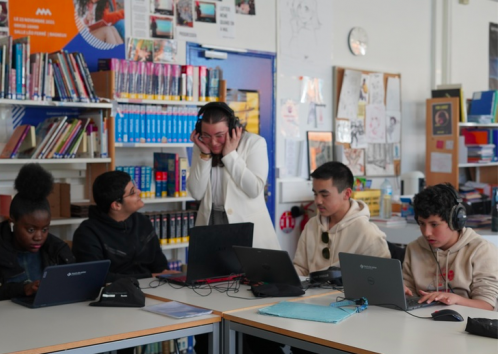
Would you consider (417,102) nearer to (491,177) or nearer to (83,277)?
(491,177)

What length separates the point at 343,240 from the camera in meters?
3.34

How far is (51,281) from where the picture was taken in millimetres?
2705

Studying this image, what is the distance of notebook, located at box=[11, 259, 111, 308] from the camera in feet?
8.87

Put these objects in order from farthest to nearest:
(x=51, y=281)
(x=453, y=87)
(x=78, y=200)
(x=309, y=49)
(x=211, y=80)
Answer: (x=453, y=87) < (x=309, y=49) < (x=211, y=80) < (x=78, y=200) < (x=51, y=281)

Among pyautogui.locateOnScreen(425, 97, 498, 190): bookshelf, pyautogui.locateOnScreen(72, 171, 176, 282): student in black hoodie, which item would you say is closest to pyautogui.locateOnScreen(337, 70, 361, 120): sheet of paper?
pyautogui.locateOnScreen(425, 97, 498, 190): bookshelf

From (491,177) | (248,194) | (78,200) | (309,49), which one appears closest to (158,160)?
(78,200)

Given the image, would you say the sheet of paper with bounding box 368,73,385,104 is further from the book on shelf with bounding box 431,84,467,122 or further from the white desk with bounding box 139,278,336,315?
the white desk with bounding box 139,278,336,315

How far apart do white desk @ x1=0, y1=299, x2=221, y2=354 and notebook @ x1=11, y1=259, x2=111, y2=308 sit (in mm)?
37

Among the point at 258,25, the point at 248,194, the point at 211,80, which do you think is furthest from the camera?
the point at 258,25

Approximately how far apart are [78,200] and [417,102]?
12.2ft

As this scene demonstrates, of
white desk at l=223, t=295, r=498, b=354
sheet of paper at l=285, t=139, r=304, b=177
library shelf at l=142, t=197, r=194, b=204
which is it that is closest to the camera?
white desk at l=223, t=295, r=498, b=354

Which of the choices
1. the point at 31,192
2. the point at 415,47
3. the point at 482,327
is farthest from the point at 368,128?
the point at 482,327

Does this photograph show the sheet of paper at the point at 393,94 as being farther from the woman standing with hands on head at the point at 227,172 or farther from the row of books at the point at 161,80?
the woman standing with hands on head at the point at 227,172

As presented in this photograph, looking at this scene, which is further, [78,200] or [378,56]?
[378,56]
